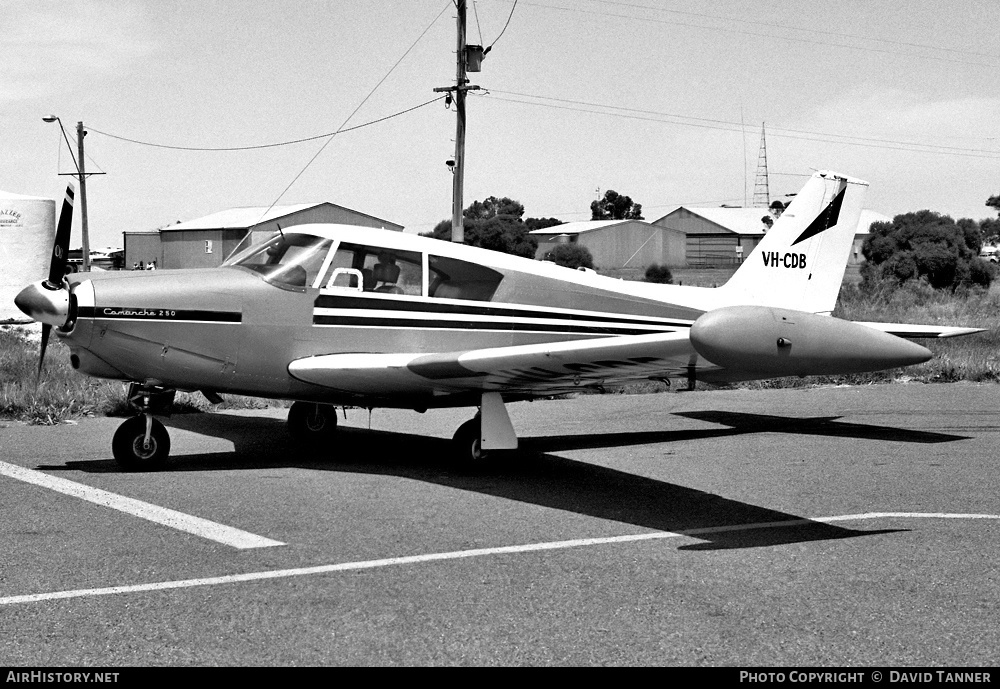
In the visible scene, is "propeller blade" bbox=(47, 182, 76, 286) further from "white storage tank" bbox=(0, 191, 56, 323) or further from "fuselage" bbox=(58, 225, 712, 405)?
"white storage tank" bbox=(0, 191, 56, 323)

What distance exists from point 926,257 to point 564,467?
127 ft

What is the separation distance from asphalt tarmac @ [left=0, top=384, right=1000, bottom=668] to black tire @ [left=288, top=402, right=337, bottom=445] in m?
0.23

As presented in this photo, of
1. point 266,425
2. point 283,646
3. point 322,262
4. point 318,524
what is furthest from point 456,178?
point 283,646

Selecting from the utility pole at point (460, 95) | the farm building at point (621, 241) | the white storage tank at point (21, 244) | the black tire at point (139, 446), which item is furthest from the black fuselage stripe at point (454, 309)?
the farm building at point (621, 241)

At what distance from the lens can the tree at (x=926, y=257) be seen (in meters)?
43.2

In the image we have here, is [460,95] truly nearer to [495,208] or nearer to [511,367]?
[511,367]

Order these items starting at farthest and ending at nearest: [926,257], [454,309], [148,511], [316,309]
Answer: [926,257], [454,309], [316,309], [148,511]

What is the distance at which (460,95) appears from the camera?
29.1 meters

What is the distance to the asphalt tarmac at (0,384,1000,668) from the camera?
454 centimetres

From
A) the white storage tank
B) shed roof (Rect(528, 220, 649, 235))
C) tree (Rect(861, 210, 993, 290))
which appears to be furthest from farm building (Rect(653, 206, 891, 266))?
the white storage tank

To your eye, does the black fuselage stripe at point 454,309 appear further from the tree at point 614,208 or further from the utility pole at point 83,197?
the tree at point 614,208

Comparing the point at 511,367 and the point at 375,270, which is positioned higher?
the point at 375,270

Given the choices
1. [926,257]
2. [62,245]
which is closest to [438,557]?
[62,245]
